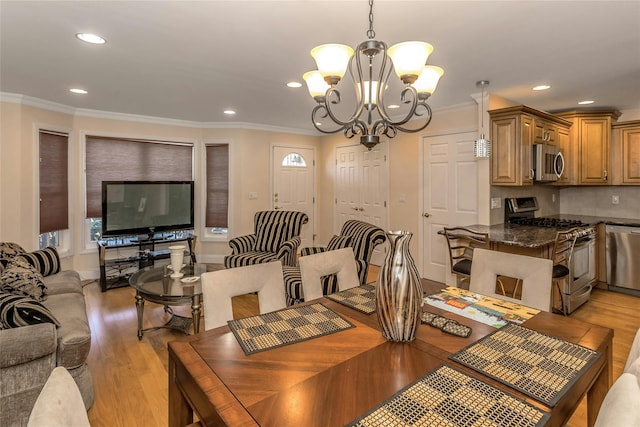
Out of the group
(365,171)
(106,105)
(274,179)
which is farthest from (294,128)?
(106,105)

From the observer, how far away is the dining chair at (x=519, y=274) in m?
1.81

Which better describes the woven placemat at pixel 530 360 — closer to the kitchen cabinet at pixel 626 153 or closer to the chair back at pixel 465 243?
the chair back at pixel 465 243

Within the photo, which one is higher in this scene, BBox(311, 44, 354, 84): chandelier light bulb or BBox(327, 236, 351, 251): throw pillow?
BBox(311, 44, 354, 84): chandelier light bulb

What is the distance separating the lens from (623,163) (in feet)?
14.7

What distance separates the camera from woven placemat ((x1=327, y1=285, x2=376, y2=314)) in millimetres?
1638

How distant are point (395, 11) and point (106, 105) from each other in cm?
399

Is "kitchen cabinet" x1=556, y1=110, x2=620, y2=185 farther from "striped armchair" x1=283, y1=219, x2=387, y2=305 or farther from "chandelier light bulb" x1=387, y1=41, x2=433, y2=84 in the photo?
"chandelier light bulb" x1=387, y1=41, x2=433, y2=84

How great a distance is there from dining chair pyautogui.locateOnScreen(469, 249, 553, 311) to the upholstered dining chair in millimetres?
1935

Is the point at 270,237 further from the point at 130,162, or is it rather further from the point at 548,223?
the point at 548,223

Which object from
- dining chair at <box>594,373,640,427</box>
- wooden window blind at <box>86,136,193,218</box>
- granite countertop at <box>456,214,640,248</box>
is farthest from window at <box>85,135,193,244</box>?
dining chair at <box>594,373,640,427</box>

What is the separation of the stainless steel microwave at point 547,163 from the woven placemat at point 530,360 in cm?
308

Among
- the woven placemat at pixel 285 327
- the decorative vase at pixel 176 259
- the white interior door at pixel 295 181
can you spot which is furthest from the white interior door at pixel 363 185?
the woven placemat at pixel 285 327

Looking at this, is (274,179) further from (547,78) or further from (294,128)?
(547,78)

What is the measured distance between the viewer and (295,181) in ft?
20.7
